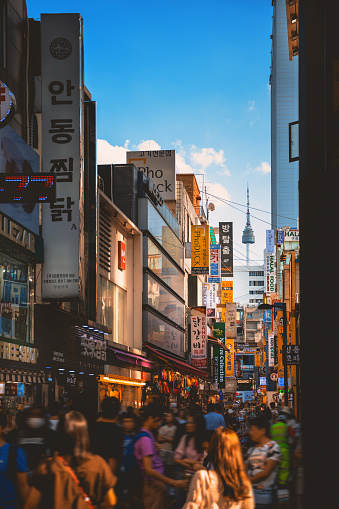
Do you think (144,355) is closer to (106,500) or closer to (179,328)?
(179,328)

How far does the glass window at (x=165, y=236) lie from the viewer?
42.1 meters

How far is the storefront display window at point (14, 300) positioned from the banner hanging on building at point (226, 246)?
6622cm

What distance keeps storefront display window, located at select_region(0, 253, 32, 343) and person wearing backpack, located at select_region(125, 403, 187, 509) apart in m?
10.5

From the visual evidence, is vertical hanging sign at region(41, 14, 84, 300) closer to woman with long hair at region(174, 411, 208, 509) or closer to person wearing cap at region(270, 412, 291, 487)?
person wearing cap at region(270, 412, 291, 487)

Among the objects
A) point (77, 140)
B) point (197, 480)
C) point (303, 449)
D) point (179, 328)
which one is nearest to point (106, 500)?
point (197, 480)

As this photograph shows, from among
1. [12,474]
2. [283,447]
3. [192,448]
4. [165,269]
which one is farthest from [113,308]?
[12,474]

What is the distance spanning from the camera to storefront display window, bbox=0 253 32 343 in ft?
65.2

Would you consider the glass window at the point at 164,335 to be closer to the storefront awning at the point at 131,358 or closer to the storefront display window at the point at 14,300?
the storefront awning at the point at 131,358

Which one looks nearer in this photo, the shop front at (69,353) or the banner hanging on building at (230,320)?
the shop front at (69,353)

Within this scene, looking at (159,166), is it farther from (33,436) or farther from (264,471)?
(33,436)

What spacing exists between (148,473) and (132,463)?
25.0 inches

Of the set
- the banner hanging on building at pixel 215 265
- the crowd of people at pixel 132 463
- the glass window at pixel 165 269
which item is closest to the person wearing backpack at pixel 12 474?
the crowd of people at pixel 132 463

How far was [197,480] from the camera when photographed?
5289 millimetres

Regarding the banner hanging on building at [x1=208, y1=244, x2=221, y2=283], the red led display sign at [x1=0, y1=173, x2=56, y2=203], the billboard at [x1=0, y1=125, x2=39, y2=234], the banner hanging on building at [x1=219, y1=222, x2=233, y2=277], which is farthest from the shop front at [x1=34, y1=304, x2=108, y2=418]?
the banner hanging on building at [x1=219, y1=222, x2=233, y2=277]
